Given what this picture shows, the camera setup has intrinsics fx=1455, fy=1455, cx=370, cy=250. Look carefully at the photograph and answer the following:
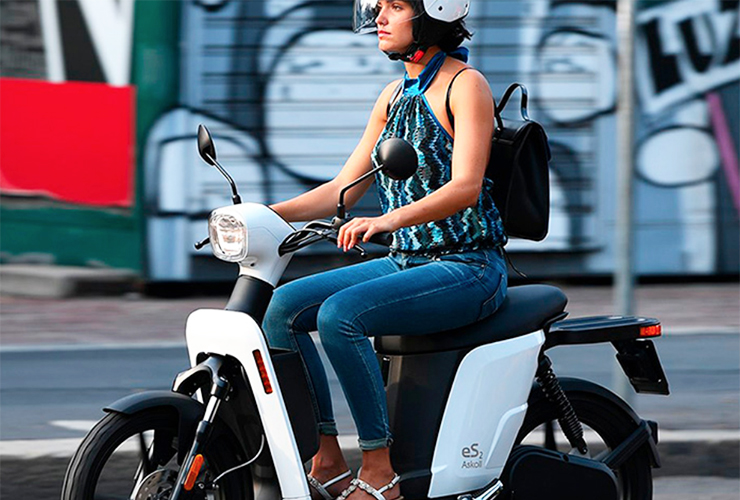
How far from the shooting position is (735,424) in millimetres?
6367

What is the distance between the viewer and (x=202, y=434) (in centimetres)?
370

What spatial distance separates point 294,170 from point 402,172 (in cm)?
755

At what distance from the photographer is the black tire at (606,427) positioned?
4336 mm

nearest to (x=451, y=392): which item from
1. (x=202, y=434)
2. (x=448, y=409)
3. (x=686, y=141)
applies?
(x=448, y=409)

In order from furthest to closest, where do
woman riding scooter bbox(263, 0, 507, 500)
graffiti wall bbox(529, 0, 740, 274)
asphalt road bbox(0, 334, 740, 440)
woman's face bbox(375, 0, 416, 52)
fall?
graffiti wall bbox(529, 0, 740, 274)
asphalt road bbox(0, 334, 740, 440)
woman's face bbox(375, 0, 416, 52)
woman riding scooter bbox(263, 0, 507, 500)

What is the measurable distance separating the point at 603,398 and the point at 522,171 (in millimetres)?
798

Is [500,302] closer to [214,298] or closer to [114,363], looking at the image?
[114,363]

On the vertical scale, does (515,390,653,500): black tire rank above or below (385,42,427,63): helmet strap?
below

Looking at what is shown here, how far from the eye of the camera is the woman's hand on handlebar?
3.69m

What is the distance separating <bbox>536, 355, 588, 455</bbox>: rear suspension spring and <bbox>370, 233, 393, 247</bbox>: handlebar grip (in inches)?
22.7

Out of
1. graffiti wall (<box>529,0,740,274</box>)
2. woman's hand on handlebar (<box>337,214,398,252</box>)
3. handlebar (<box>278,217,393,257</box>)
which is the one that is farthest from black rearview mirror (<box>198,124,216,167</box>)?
graffiti wall (<box>529,0,740,274</box>)

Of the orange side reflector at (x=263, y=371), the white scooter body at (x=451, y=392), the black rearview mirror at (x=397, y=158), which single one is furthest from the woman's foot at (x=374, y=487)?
the black rearview mirror at (x=397, y=158)

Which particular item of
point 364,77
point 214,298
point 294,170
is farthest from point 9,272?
point 364,77

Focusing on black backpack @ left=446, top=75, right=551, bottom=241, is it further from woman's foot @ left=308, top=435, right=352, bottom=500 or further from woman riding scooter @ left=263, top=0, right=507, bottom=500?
woman's foot @ left=308, top=435, right=352, bottom=500
